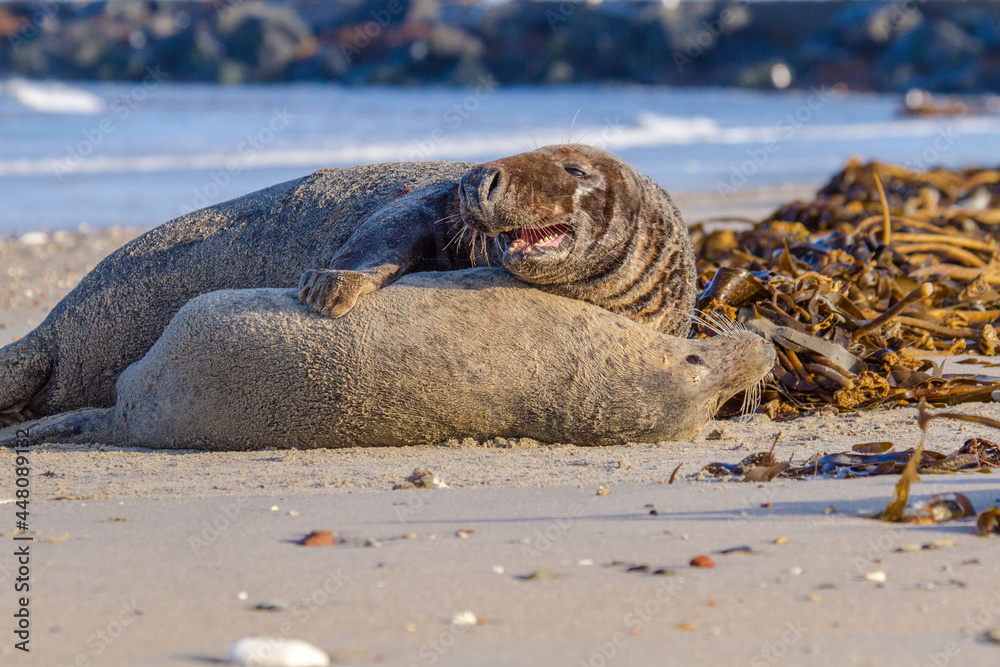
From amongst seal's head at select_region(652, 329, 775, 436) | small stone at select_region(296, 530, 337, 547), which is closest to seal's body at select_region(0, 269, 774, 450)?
seal's head at select_region(652, 329, 775, 436)

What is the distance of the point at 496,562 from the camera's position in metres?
2.64

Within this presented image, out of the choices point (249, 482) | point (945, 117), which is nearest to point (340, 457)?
point (249, 482)

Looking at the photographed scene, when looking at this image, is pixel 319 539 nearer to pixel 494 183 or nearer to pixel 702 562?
pixel 702 562

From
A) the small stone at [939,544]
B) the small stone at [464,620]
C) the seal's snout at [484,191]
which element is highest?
the seal's snout at [484,191]

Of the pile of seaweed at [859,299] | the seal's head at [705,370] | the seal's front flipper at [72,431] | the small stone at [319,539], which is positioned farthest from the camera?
the pile of seaweed at [859,299]

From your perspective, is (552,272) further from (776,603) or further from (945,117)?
(945,117)

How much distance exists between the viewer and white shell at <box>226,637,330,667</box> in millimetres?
2066

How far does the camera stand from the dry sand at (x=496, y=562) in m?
Result: 2.18

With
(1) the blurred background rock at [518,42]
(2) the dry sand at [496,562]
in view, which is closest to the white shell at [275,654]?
(2) the dry sand at [496,562]

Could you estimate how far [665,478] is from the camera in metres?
3.33

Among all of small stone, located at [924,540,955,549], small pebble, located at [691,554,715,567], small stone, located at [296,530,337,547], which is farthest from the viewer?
small stone, located at [296,530,337,547]

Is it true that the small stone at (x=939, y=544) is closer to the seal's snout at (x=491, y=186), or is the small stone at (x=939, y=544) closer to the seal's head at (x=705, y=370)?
the seal's head at (x=705, y=370)

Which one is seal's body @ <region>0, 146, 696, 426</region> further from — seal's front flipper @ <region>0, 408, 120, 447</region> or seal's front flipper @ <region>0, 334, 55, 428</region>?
seal's front flipper @ <region>0, 408, 120, 447</region>

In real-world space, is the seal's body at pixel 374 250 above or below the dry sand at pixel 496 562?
above
